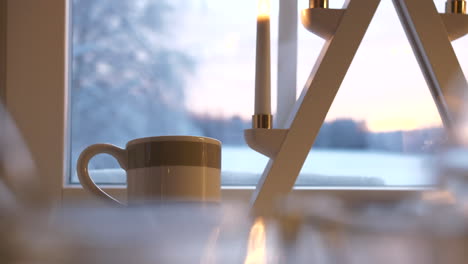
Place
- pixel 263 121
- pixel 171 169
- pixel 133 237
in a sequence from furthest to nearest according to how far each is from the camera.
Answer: pixel 263 121 → pixel 171 169 → pixel 133 237

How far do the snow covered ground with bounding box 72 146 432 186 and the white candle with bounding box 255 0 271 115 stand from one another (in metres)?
0.30

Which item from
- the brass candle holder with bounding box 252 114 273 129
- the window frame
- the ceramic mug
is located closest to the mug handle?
the ceramic mug

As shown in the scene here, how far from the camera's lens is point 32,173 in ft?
0.26

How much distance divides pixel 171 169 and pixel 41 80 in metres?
0.50

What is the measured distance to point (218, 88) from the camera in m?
0.87

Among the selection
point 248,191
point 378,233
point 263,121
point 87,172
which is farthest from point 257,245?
point 248,191

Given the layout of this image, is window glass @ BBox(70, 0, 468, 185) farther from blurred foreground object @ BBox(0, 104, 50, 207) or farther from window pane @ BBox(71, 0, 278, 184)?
blurred foreground object @ BBox(0, 104, 50, 207)

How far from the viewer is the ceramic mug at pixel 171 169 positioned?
35 cm

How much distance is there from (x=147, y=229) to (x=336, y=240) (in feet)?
0.06

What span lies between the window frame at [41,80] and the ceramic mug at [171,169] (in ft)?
1.35

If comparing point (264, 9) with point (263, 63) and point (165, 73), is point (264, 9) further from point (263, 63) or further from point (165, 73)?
point (165, 73)

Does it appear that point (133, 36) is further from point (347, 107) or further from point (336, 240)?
point (336, 240)

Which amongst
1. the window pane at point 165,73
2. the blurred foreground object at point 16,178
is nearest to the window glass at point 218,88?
the window pane at point 165,73

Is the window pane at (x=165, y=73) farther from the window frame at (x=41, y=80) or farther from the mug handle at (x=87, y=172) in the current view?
the mug handle at (x=87, y=172)
